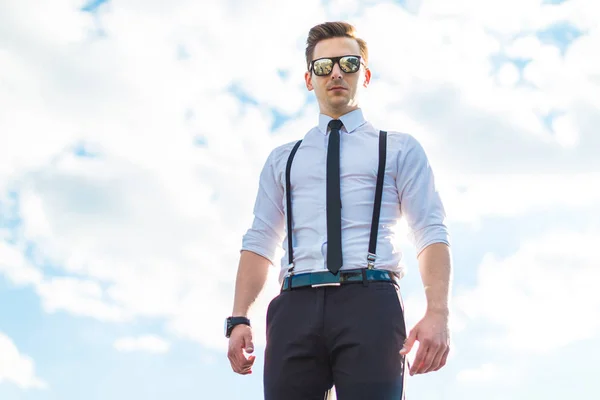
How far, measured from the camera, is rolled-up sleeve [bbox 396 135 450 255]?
4.44m

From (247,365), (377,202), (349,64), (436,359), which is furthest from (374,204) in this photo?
(247,365)

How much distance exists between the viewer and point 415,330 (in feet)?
13.3

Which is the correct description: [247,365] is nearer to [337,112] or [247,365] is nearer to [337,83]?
[337,112]

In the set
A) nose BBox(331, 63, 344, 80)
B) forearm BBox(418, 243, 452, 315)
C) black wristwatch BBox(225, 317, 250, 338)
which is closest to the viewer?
forearm BBox(418, 243, 452, 315)

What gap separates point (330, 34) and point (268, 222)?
55.8 inches

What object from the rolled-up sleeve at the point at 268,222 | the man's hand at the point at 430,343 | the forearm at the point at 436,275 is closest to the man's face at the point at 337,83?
the rolled-up sleeve at the point at 268,222

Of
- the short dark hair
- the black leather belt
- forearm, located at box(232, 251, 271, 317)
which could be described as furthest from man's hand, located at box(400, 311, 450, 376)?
the short dark hair

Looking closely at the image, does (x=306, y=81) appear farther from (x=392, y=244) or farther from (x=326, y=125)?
(x=392, y=244)

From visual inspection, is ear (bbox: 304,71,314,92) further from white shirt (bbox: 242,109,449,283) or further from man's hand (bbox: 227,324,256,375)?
man's hand (bbox: 227,324,256,375)

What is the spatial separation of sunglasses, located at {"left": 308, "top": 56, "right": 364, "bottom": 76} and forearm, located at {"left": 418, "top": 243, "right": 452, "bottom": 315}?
1.40m

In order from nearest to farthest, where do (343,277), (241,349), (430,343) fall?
(430,343) → (343,277) → (241,349)

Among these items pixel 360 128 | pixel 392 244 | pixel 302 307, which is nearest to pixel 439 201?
pixel 392 244

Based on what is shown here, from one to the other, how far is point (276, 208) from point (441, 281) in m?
1.28

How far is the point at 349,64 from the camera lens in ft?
16.5
